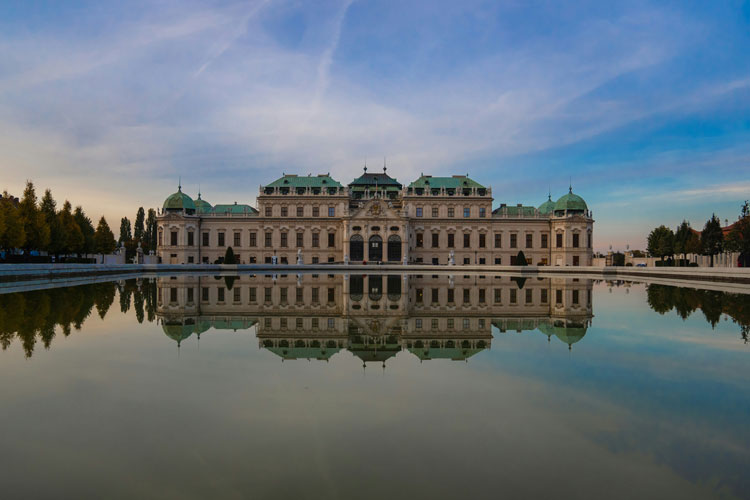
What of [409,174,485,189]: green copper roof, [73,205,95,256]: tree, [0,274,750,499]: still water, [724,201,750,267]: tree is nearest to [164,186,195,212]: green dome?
[73,205,95,256]: tree

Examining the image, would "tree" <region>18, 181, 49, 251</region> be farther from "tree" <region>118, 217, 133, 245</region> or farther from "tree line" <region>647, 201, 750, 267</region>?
"tree line" <region>647, 201, 750, 267</region>

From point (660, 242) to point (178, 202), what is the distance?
271ft

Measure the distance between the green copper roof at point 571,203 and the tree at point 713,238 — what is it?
19.1 metres

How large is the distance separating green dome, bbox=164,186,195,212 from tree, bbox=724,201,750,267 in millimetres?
75714

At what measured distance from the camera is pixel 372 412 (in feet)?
22.9

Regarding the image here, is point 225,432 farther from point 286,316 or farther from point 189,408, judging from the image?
point 286,316

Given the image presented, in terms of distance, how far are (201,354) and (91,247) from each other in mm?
75577

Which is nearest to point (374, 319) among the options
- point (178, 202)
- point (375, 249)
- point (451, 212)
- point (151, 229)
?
point (375, 249)

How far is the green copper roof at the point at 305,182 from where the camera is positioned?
79812 millimetres

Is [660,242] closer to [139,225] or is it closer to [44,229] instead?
[44,229]

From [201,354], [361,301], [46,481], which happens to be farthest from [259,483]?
[361,301]

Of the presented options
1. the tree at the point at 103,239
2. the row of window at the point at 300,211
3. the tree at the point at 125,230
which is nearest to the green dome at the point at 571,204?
the row of window at the point at 300,211

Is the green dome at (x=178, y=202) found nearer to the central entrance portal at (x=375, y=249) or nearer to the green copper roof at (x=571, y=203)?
the central entrance portal at (x=375, y=249)

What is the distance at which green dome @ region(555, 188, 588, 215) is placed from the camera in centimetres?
8081
